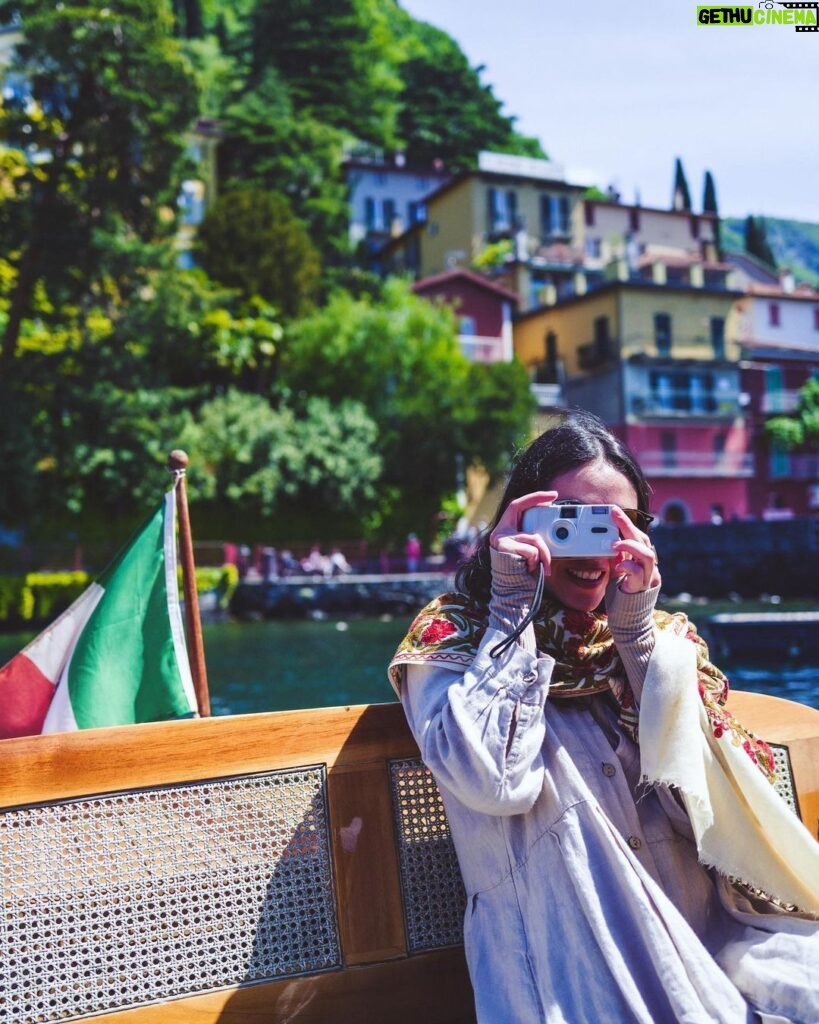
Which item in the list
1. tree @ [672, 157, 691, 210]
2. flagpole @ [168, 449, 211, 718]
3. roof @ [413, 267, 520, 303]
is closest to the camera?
flagpole @ [168, 449, 211, 718]

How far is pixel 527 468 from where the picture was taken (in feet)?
8.22

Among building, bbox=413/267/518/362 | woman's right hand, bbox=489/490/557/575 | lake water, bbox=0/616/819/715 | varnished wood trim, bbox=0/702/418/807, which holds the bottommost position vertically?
lake water, bbox=0/616/819/715

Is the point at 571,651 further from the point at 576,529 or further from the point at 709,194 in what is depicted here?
the point at 709,194

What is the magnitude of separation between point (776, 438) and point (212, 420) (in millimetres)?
25985

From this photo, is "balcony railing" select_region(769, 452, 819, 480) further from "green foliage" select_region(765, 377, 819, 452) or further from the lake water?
the lake water

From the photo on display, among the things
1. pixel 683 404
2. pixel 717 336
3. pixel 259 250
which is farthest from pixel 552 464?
pixel 717 336

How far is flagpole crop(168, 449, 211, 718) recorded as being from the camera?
A: 130 inches

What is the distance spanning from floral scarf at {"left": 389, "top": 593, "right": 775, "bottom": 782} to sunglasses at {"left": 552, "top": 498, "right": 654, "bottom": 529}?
217mm

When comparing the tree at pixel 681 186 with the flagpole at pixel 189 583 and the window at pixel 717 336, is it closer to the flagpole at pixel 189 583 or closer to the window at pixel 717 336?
the window at pixel 717 336

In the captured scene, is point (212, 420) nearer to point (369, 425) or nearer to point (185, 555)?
point (369, 425)

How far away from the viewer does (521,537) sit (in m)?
2.26

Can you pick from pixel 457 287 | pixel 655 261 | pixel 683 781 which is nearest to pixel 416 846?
pixel 683 781

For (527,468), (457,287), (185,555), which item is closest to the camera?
(527,468)

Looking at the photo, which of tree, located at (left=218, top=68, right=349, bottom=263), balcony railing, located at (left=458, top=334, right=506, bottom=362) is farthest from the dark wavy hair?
tree, located at (left=218, top=68, right=349, bottom=263)
